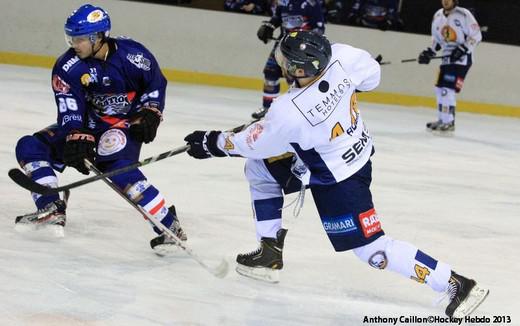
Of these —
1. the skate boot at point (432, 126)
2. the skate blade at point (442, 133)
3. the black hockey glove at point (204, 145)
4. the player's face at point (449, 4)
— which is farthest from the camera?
the player's face at point (449, 4)

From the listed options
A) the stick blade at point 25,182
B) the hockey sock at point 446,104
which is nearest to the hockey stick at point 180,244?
the stick blade at point 25,182

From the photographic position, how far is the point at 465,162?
591 cm

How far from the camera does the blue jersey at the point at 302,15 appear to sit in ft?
24.1

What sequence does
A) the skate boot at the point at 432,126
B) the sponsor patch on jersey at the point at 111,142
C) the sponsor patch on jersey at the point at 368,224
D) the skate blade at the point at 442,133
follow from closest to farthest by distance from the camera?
the sponsor patch on jersey at the point at 368,224, the sponsor patch on jersey at the point at 111,142, the skate blade at the point at 442,133, the skate boot at the point at 432,126

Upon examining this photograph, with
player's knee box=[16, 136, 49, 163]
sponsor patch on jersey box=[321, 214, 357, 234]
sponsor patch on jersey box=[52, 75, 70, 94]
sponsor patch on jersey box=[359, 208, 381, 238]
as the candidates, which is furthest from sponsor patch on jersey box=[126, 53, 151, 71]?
sponsor patch on jersey box=[359, 208, 381, 238]

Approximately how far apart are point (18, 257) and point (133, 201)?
1.44 ft

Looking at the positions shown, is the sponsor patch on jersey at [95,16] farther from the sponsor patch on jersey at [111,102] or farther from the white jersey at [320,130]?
the white jersey at [320,130]

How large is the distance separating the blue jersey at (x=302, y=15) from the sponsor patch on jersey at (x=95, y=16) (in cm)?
419

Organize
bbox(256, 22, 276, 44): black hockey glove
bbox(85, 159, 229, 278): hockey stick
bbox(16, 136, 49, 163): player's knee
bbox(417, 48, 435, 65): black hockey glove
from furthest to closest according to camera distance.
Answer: bbox(417, 48, 435, 65): black hockey glove → bbox(256, 22, 276, 44): black hockey glove → bbox(16, 136, 49, 163): player's knee → bbox(85, 159, 229, 278): hockey stick

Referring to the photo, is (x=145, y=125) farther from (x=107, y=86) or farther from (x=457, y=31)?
(x=457, y=31)

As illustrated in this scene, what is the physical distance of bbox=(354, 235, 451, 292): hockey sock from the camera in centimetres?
272

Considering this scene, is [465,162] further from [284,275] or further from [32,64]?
[32,64]

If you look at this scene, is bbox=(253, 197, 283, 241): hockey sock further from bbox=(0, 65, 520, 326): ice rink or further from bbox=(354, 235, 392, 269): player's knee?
bbox=(354, 235, 392, 269): player's knee

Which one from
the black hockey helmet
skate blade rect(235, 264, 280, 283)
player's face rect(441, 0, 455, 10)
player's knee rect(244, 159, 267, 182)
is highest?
the black hockey helmet
